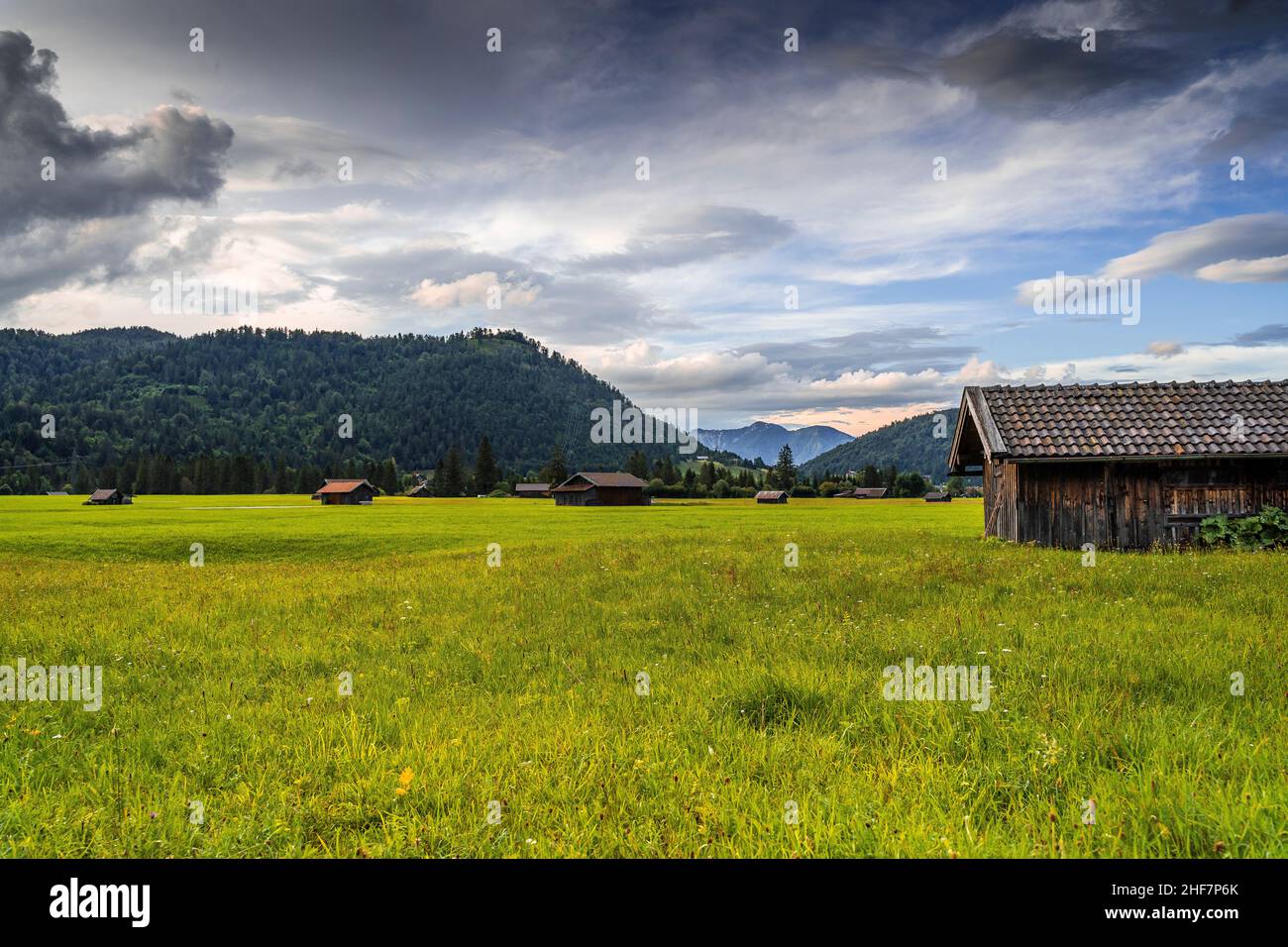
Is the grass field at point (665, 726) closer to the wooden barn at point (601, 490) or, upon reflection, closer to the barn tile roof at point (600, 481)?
the wooden barn at point (601, 490)

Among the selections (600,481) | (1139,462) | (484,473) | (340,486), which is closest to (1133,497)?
(1139,462)

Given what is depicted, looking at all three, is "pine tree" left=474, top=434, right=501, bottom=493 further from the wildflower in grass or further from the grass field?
the wildflower in grass

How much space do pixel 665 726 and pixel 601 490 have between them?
107116 mm

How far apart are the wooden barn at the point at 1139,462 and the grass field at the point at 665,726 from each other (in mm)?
8721

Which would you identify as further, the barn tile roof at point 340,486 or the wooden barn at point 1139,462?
the barn tile roof at point 340,486

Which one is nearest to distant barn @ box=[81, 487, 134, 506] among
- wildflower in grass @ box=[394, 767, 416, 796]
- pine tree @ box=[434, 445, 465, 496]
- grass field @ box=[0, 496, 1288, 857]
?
pine tree @ box=[434, 445, 465, 496]

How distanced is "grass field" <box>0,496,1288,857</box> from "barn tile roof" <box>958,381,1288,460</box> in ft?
29.8

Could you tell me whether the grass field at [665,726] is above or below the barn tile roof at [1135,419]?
below

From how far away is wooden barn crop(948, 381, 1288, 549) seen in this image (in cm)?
2153

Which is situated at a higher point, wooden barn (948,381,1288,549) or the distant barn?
wooden barn (948,381,1288,549)

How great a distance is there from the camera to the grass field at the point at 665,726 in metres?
4.19

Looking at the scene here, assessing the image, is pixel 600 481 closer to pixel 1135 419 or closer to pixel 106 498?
pixel 106 498

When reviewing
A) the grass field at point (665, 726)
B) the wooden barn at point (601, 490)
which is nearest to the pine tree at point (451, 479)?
the wooden barn at point (601, 490)
